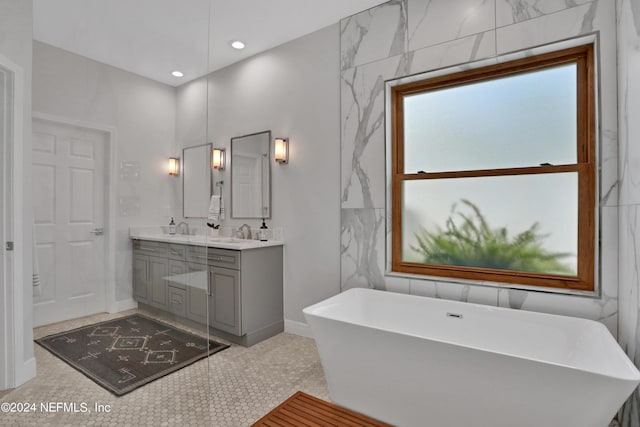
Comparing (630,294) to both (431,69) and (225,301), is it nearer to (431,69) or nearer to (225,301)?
(431,69)

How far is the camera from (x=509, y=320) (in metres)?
1.94

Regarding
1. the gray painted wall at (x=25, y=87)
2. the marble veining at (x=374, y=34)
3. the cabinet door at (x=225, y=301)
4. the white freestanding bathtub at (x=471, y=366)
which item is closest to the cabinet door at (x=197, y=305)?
the white freestanding bathtub at (x=471, y=366)

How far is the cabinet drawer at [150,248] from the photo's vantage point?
1427mm

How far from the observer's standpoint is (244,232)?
3.34 meters

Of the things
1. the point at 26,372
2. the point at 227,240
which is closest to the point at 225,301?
the point at 227,240

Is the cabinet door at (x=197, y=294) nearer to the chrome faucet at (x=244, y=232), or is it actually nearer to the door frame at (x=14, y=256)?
the door frame at (x=14, y=256)

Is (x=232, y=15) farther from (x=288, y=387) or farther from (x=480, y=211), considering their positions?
(x=288, y=387)

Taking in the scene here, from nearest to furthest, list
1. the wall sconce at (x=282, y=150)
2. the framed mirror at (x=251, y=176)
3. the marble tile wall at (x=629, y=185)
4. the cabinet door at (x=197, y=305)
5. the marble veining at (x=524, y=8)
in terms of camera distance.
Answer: the marble tile wall at (x=629, y=185), the cabinet door at (x=197, y=305), the marble veining at (x=524, y=8), the wall sconce at (x=282, y=150), the framed mirror at (x=251, y=176)

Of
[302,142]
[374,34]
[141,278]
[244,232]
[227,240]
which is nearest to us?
[141,278]

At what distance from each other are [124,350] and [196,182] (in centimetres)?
87

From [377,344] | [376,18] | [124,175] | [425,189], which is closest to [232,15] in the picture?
[376,18]

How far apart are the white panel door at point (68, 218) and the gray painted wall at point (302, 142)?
4.87 ft

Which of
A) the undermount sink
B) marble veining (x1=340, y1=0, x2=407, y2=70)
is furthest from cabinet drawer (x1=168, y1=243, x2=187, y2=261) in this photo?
marble veining (x1=340, y1=0, x2=407, y2=70)

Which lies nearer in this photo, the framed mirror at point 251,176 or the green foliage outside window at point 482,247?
the green foliage outside window at point 482,247
